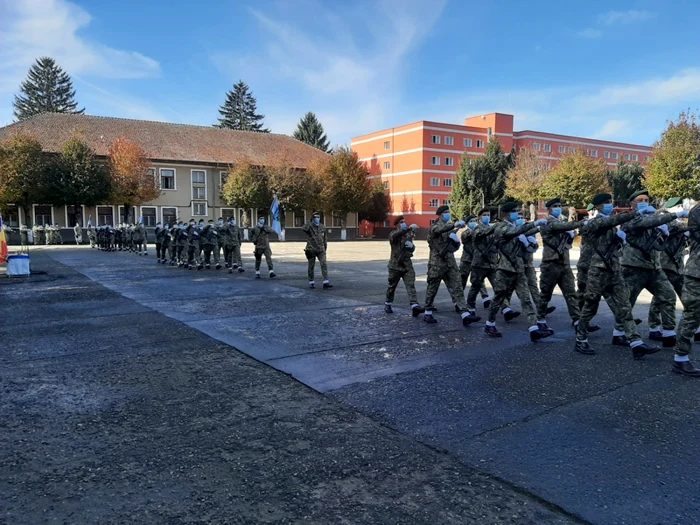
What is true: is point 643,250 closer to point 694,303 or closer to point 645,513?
point 694,303

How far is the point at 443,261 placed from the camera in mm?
8625

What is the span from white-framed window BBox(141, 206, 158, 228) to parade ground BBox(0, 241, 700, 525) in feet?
132

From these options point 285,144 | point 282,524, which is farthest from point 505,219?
point 285,144

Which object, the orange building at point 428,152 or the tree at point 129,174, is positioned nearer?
the tree at point 129,174

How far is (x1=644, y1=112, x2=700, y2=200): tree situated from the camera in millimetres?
33250

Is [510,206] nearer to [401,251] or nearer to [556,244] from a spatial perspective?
[556,244]

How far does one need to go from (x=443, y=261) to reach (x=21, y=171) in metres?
38.6

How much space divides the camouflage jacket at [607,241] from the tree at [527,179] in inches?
1672

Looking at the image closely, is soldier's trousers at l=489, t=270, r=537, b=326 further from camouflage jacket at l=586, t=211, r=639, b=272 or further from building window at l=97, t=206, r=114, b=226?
building window at l=97, t=206, r=114, b=226

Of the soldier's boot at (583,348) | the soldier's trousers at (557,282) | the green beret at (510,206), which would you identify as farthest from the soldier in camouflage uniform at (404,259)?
the soldier's boot at (583,348)

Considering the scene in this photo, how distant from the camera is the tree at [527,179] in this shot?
48.0 meters

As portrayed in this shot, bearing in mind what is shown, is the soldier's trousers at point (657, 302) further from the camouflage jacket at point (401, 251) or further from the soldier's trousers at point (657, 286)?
the camouflage jacket at point (401, 251)

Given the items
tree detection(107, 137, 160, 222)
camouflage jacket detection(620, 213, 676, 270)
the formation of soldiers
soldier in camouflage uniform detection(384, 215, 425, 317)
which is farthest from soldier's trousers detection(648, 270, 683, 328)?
tree detection(107, 137, 160, 222)

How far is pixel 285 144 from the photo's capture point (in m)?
55.7
